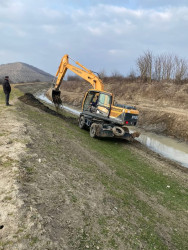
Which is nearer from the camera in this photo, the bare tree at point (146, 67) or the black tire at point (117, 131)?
the black tire at point (117, 131)

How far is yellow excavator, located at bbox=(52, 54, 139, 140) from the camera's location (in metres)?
11.1

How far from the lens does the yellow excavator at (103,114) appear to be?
36.3ft

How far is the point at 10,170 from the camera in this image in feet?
17.2

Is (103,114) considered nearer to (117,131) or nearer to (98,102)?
(98,102)

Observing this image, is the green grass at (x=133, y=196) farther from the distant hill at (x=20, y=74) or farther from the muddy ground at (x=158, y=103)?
the distant hill at (x=20, y=74)

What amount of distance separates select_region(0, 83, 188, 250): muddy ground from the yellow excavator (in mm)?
2647

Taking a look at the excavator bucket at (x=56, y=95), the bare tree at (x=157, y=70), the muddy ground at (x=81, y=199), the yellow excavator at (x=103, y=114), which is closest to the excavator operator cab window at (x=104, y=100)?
the yellow excavator at (x=103, y=114)

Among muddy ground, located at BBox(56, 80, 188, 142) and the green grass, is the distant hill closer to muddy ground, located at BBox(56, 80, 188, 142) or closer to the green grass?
muddy ground, located at BBox(56, 80, 188, 142)

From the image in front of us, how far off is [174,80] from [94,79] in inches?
793

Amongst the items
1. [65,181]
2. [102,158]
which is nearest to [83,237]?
[65,181]

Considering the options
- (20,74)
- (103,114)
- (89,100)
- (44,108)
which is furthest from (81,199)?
(20,74)

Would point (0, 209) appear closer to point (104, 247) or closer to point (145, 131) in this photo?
point (104, 247)

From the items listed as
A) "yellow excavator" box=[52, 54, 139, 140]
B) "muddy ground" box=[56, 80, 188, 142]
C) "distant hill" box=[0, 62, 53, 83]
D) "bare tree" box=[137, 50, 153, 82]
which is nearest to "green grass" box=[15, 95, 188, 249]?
"yellow excavator" box=[52, 54, 139, 140]

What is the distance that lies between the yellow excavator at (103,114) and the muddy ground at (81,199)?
8.68 ft
